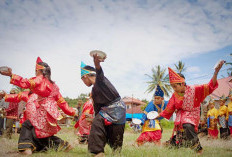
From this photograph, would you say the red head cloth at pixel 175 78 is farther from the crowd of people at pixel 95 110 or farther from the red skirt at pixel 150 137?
the red skirt at pixel 150 137

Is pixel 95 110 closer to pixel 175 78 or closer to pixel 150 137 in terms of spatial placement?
pixel 175 78

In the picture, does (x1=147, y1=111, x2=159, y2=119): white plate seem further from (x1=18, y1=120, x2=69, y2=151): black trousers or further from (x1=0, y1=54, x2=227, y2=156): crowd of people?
(x1=18, y1=120, x2=69, y2=151): black trousers

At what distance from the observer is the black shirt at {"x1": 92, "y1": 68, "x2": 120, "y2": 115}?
3.75 m

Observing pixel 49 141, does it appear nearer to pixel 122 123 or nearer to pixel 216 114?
pixel 122 123

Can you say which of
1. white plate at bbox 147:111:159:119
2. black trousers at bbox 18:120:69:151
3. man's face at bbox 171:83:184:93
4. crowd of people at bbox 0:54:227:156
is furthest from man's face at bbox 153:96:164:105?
black trousers at bbox 18:120:69:151

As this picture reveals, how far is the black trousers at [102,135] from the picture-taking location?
11.9 feet

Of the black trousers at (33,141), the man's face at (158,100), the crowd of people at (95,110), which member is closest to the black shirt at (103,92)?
the crowd of people at (95,110)

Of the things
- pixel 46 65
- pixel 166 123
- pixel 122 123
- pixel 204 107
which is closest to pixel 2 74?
pixel 46 65

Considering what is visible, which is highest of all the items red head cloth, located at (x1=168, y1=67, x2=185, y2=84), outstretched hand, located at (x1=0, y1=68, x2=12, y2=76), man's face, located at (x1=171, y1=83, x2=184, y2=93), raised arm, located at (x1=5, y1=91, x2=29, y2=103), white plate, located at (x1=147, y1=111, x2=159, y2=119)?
red head cloth, located at (x1=168, y1=67, x2=185, y2=84)

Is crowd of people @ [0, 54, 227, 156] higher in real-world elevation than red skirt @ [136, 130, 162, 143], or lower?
higher

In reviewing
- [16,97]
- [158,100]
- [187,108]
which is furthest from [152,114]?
[16,97]

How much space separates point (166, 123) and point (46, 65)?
22936 mm

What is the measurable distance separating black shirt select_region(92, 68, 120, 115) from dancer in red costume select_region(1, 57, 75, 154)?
4.27 ft

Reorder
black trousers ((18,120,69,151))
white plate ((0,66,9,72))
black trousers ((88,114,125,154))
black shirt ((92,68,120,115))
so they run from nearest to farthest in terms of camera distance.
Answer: black trousers ((88,114,125,154))
black shirt ((92,68,120,115))
white plate ((0,66,9,72))
black trousers ((18,120,69,151))
